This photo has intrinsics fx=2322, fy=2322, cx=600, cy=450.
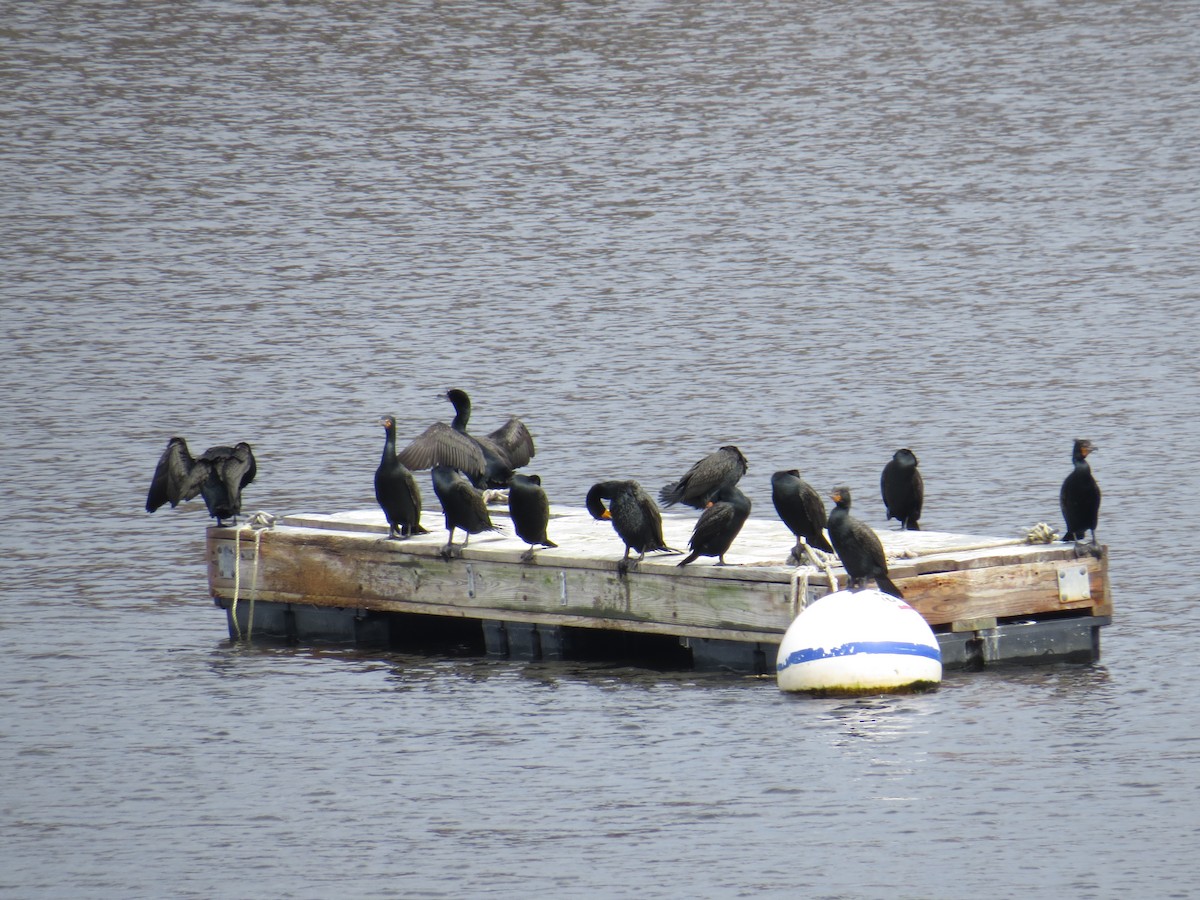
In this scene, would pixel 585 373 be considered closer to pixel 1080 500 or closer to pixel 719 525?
pixel 1080 500

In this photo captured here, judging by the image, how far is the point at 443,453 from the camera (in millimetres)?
18688

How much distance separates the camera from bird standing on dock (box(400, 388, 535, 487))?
18.6 m

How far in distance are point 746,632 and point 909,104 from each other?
4100 centimetres

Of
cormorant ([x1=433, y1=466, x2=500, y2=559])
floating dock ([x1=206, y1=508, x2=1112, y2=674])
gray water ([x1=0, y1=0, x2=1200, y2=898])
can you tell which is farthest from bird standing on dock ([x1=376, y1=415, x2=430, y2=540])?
gray water ([x1=0, y1=0, x2=1200, y2=898])

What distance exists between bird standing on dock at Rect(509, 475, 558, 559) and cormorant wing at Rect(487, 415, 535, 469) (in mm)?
2669

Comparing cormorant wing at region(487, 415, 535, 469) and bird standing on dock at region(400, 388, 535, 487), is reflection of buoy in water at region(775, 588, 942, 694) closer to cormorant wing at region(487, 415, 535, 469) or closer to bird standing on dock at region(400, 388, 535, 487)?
bird standing on dock at region(400, 388, 535, 487)

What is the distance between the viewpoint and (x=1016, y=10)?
60125mm

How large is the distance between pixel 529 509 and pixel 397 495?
1454 millimetres

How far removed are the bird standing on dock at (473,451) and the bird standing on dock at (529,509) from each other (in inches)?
59.0

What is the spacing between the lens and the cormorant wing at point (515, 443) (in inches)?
784

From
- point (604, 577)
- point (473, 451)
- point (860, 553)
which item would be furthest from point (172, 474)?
point (860, 553)

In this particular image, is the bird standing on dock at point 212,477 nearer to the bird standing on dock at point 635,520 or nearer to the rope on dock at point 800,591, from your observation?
the bird standing on dock at point 635,520

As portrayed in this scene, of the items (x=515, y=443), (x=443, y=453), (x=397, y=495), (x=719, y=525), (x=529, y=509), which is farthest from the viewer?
(x=515, y=443)

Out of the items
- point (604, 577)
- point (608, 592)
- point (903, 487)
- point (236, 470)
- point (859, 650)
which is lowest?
point (859, 650)
